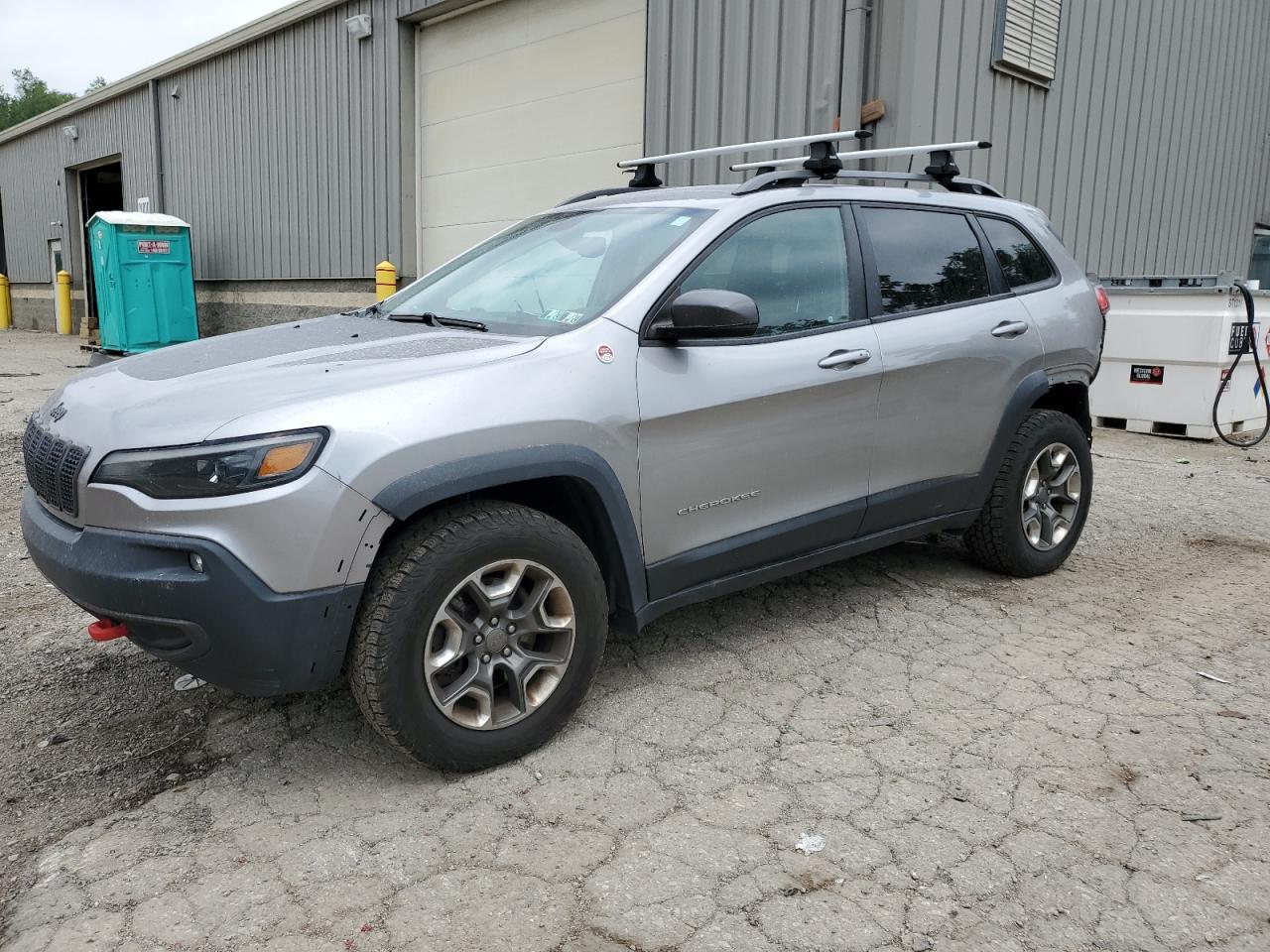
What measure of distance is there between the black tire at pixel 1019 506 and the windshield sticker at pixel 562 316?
7.10 ft

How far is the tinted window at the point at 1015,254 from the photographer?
4461 mm

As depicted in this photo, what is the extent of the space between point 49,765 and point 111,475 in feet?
3.28

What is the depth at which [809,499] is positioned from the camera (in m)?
3.64

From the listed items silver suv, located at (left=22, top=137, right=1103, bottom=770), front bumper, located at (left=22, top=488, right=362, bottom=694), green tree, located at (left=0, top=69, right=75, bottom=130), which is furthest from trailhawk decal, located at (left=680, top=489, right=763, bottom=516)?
green tree, located at (left=0, top=69, right=75, bottom=130)

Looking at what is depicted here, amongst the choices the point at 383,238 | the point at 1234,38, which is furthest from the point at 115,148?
the point at 1234,38

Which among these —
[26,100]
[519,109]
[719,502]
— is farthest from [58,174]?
[26,100]

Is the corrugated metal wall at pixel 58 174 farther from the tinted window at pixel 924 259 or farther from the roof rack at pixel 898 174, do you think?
the tinted window at pixel 924 259

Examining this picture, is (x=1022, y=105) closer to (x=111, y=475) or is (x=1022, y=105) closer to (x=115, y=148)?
(x=111, y=475)

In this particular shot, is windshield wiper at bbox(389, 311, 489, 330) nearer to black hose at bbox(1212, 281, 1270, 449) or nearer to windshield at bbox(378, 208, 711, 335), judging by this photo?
windshield at bbox(378, 208, 711, 335)

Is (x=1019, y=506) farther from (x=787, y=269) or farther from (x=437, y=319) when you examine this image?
(x=437, y=319)

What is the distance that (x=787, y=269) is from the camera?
366 cm

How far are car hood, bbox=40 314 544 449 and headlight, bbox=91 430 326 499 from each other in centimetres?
5

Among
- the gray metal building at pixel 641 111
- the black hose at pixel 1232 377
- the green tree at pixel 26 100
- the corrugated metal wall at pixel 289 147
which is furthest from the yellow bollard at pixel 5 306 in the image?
the green tree at pixel 26 100

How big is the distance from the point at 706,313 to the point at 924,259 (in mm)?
1490
